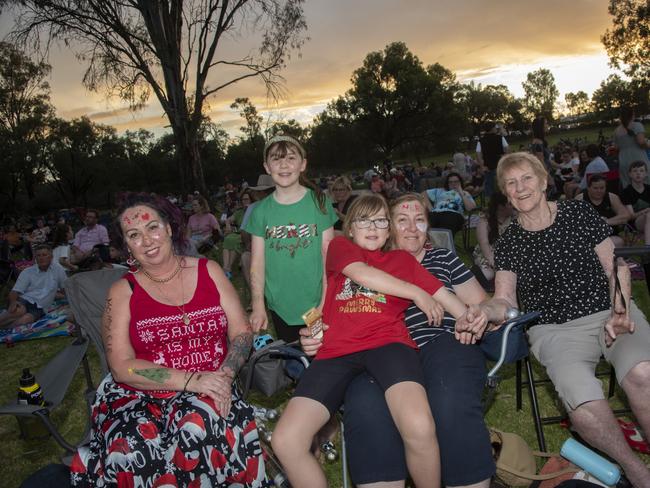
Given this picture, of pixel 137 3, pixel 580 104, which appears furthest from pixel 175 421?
pixel 580 104

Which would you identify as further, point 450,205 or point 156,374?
point 450,205

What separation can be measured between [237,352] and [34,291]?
18.9 feet

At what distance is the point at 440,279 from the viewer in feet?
8.80

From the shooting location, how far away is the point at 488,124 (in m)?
8.61

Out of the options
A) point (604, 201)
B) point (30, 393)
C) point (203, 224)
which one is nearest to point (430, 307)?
point (30, 393)

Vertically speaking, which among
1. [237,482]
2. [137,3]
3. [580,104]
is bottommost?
[237,482]

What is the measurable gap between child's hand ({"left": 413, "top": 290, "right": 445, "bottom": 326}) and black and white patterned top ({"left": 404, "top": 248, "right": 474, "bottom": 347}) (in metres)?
0.18

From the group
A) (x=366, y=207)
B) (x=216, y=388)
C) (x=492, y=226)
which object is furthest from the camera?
(x=492, y=226)

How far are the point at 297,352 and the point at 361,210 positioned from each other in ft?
2.71

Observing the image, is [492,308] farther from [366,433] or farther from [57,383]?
[57,383]

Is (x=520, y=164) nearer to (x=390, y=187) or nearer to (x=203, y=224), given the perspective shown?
(x=203, y=224)

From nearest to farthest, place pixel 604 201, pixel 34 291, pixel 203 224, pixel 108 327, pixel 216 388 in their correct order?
1. pixel 216 388
2. pixel 108 327
3. pixel 604 201
4. pixel 34 291
5. pixel 203 224

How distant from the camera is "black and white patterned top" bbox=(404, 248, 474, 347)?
2510 millimetres

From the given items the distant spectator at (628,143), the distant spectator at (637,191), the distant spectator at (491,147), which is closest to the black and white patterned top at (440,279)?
the distant spectator at (637,191)
